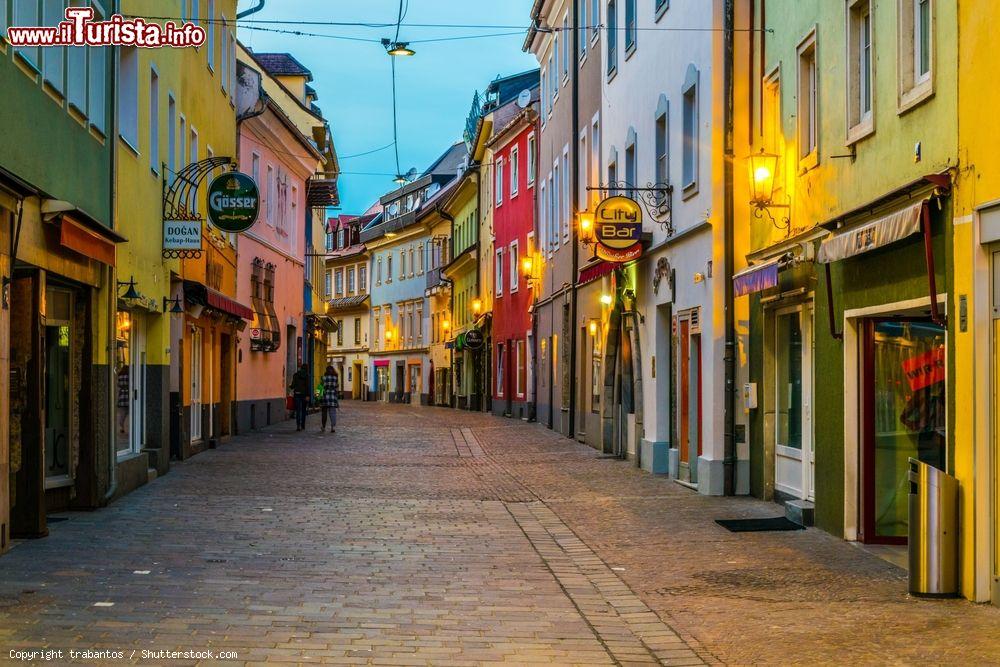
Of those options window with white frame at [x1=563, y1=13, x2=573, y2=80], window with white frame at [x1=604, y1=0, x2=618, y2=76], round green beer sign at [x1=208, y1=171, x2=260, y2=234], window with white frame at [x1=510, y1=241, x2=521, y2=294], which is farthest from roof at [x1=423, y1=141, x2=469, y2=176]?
round green beer sign at [x1=208, y1=171, x2=260, y2=234]

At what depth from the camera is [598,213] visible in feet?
69.2

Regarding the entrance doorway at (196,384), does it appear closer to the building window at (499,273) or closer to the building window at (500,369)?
the building window at (499,273)

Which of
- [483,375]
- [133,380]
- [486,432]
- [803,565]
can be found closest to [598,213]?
[133,380]

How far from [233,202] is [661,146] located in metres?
6.93

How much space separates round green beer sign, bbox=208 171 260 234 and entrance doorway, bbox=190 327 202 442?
3044 mm

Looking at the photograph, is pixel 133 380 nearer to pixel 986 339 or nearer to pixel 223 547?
pixel 223 547

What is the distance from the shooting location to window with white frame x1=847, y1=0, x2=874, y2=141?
12469 millimetres

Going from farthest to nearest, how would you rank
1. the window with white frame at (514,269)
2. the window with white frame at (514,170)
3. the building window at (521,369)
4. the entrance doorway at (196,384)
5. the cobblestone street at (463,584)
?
the window with white frame at (514,269)
the window with white frame at (514,170)
the building window at (521,369)
the entrance doorway at (196,384)
the cobblestone street at (463,584)

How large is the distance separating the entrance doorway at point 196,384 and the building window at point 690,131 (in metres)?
9.74

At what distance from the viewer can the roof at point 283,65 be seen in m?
49.6

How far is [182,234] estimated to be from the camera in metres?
19.9

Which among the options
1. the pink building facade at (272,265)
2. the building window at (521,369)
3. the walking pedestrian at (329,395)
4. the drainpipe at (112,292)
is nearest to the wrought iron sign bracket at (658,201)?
the drainpipe at (112,292)

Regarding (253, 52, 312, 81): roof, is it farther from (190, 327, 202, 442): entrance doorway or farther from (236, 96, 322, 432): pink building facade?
(190, 327, 202, 442): entrance doorway

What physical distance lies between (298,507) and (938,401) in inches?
297
